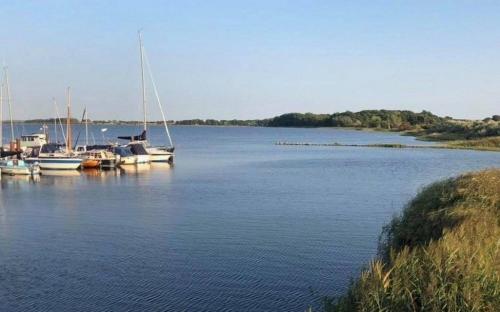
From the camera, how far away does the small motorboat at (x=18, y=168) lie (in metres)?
59.6

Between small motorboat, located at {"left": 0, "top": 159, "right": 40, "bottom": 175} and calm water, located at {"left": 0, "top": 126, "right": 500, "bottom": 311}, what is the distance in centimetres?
906

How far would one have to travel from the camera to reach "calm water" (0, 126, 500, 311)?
17.8m

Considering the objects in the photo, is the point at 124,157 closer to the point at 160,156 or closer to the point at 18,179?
the point at 160,156

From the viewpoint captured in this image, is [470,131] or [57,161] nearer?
[57,161]

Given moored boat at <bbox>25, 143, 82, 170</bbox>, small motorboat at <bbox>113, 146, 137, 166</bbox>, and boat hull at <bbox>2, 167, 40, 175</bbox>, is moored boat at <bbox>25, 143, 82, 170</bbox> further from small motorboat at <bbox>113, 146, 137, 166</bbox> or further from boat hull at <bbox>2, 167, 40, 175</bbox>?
small motorboat at <bbox>113, 146, 137, 166</bbox>

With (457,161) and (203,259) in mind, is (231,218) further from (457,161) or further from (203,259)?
(457,161)

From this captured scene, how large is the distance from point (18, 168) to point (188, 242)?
134 ft

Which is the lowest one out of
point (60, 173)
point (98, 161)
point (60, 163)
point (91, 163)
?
point (60, 173)

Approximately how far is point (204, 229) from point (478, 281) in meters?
19.9

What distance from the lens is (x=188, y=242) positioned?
2503 cm

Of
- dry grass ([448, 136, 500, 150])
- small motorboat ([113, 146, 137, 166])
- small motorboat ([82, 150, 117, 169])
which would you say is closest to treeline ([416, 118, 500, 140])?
dry grass ([448, 136, 500, 150])

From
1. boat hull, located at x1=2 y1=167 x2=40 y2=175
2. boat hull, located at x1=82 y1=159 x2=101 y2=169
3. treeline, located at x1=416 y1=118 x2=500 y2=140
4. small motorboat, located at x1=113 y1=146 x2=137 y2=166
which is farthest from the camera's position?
treeline, located at x1=416 y1=118 x2=500 y2=140

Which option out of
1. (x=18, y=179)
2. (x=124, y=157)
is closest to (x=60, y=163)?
(x=18, y=179)

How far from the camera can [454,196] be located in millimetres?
17000
